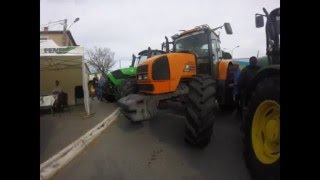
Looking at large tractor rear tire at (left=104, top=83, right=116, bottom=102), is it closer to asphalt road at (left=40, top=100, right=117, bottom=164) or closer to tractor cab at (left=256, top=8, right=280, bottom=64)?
asphalt road at (left=40, top=100, right=117, bottom=164)

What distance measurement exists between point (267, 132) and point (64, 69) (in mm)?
11526

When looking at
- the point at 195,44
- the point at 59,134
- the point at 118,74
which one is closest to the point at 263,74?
the point at 195,44

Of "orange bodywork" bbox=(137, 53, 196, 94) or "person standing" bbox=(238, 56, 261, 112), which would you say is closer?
"person standing" bbox=(238, 56, 261, 112)

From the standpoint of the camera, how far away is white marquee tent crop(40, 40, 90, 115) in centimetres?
1073

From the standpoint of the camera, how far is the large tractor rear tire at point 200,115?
529cm

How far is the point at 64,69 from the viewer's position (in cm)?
1370

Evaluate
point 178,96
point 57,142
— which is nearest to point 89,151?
point 57,142

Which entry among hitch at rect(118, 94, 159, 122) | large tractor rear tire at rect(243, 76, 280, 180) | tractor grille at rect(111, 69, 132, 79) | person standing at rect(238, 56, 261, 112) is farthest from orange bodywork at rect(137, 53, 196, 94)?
tractor grille at rect(111, 69, 132, 79)

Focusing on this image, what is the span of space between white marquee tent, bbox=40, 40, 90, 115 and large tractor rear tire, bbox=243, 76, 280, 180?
7.71 meters

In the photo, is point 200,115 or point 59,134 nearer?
point 200,115

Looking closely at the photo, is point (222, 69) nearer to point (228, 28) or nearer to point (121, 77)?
point (228, 28)

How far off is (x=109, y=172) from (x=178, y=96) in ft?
8.34
